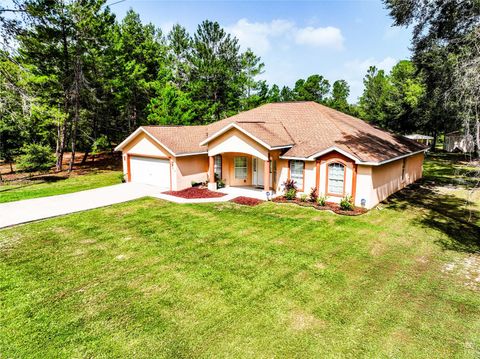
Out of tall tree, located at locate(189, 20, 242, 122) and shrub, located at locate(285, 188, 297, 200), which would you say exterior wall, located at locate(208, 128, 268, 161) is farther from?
tall tree, located at locate(189, 20, 242, 122)

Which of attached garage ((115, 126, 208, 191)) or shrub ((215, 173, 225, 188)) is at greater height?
attached garage ((115, 126, 208, 191))

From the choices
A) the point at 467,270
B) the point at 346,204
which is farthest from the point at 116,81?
the point at 467,270

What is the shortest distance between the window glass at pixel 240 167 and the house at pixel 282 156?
7 centimetres

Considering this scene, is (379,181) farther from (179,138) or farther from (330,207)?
(179,138)

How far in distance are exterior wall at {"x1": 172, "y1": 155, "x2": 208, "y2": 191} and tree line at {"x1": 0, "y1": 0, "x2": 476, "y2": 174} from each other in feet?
27.7

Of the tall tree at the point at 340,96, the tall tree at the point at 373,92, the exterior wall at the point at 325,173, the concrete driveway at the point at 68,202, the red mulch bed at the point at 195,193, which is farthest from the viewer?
the tall tree at the point at 340,96

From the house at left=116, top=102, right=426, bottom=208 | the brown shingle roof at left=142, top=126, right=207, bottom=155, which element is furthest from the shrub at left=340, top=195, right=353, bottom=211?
the brown shingle roof at left=142, top=126, right=207, bottom=155

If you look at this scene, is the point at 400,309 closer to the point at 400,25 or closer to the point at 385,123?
the point at 400,25

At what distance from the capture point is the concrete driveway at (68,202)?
1393 centimetres

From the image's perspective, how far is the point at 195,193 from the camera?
18344 millimetres

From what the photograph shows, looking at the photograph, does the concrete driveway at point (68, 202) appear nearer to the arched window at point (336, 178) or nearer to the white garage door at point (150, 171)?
the white garage door at point (150, 171)

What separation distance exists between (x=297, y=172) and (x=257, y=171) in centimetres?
349

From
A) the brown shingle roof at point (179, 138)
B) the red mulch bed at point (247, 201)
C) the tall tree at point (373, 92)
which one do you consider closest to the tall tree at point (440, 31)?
the red mulch bed at point (247, 201)

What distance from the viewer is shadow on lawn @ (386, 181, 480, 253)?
11.3 metres
